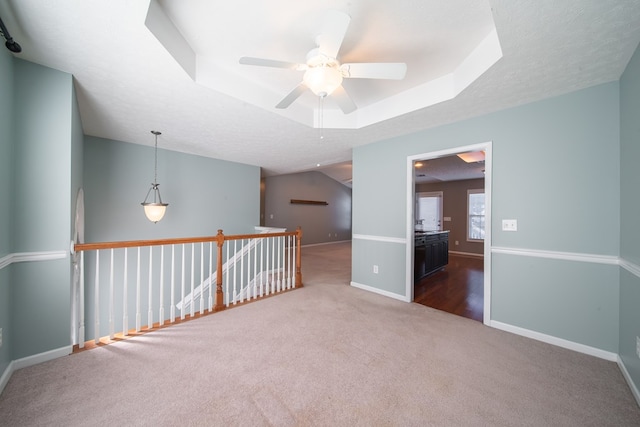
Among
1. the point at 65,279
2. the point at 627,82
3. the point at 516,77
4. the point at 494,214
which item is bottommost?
the point at 65,279

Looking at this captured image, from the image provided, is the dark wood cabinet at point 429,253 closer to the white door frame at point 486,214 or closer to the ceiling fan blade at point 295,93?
the white door frame at point 486,214

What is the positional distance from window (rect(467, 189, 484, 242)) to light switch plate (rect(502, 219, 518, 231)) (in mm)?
5314

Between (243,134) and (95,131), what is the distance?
2128 mm

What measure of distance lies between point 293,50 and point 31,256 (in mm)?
2574

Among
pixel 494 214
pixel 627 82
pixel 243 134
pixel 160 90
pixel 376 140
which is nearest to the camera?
pixel 627 82

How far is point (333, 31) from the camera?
54.5 inches

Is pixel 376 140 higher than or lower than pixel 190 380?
higher

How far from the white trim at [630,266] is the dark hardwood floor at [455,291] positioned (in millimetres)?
1276

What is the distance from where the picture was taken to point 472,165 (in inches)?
210

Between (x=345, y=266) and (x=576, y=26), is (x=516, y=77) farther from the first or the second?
(x=345, y=266)

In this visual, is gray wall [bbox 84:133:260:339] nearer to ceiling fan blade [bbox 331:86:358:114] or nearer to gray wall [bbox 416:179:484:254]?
ceiling fan blade [bbox 331:86:358:114]

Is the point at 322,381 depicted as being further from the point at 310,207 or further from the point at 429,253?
the point at 310,207

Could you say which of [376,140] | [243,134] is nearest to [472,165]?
[376,140]

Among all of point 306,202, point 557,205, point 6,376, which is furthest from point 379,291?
point 306,202
